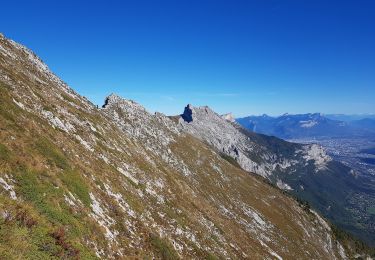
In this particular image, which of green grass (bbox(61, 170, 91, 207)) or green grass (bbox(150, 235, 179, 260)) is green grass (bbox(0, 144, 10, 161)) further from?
green grass (bbox(150, 235, 179, 260))

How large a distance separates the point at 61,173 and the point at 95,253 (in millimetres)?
10884

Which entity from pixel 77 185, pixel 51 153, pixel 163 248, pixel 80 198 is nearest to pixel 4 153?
pixel 51 153

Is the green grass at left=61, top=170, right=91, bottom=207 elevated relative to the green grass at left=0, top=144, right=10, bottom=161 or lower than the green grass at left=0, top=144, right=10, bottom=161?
lower

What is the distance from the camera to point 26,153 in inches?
1363

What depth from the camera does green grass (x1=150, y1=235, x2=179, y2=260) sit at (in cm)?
4153

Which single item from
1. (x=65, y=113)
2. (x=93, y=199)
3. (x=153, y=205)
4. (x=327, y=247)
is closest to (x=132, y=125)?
(x=65, y=113)

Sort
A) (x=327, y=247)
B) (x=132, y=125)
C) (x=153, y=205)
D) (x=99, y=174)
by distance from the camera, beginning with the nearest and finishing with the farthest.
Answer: (x=99, y=174)
(x=153, y=205)
(x=132, y=125)
(x=327, y=247)

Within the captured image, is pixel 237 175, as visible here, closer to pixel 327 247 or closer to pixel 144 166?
pixel 327 247

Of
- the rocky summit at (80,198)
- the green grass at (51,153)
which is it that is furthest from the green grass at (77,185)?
the green grass at (51,153)

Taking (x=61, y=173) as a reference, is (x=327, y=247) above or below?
below

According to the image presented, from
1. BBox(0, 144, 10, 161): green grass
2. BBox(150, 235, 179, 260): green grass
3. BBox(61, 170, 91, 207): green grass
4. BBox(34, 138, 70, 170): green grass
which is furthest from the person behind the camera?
BBox(150, 235, 179, 260): green grass

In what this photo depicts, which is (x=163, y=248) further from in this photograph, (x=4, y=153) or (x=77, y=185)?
(x=4, y=153)

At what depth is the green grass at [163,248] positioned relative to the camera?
41.5 meters

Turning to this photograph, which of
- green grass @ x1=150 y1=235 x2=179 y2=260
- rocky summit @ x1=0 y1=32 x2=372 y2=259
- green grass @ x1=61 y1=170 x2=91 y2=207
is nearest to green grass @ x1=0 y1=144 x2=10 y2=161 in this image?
rocky summit @ x1=0 y1=32 x2=372 y2=259
